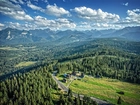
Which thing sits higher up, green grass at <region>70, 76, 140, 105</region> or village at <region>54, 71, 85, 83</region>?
village at <region>54, 71, 85, 83</region>

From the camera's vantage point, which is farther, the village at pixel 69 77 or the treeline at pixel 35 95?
the village at pixel 69 77

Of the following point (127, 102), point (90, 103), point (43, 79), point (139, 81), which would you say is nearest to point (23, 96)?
point (43, 79)

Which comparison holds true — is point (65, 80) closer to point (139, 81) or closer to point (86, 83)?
point (86, 83)

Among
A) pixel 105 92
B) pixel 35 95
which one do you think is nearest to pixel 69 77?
pixel 105 92

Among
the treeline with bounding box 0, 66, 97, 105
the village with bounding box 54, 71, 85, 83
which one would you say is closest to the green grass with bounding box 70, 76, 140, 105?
the village with bounding box 54, 71, 85, 83

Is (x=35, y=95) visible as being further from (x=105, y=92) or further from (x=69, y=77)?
(x=105, y=92)

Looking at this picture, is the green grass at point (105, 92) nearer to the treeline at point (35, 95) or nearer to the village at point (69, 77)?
the village at point (69, 77)

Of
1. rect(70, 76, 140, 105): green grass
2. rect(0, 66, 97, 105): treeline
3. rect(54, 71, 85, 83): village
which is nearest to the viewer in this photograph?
rect(0, 66, 97, 105): treeline

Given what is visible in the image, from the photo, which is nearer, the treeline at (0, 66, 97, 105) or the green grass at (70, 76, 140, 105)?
the treeline at (0, 66, 97, 105)

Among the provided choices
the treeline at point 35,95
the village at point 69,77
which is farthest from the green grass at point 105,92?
the treeline at point 35,95

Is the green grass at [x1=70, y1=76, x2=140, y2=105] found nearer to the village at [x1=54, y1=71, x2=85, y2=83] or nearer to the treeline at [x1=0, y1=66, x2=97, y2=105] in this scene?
the village at [x1=54, y1=71, x2=85, y2=83]

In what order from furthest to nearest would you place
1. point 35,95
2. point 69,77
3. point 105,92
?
point 69,77
point 105,92
point 35,95

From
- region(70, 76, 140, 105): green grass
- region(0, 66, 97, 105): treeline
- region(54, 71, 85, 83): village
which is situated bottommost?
region(70, 76, 140, 105): green grass
